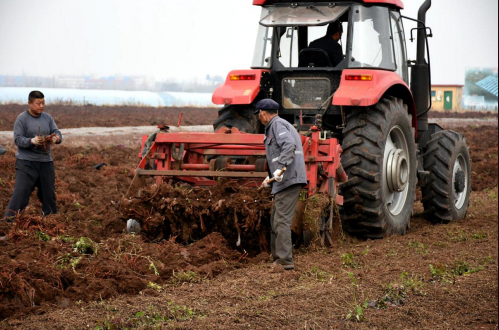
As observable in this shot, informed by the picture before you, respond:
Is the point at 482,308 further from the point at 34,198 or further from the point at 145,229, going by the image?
the point at 34,198

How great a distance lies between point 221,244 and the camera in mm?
6773

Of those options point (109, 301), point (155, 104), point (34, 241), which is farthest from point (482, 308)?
point (155, 104)

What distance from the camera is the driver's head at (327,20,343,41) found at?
27.2ft

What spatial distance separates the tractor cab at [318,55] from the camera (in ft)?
25.8

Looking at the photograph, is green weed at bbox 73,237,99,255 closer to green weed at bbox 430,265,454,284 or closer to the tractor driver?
green weed at bbox 430,265,454,284

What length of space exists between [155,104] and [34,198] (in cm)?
2958

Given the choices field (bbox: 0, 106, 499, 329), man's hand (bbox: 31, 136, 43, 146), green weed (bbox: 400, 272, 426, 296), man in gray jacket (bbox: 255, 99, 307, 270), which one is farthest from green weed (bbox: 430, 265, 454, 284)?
man's hand (bbox: 31, 136, 43, 146)

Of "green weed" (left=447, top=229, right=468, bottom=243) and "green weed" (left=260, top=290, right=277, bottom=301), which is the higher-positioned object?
"green weed" (left=260, top=290, right=277, bottom=301)

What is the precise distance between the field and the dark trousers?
0.67 ft

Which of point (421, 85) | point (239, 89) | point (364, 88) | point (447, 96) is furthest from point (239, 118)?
point (447, 96)

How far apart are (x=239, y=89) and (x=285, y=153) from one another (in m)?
1.92

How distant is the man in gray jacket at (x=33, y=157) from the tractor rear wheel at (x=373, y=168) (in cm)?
324

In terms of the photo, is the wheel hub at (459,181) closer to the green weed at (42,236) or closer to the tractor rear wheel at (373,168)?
the tractor rear wheel at (373,168)

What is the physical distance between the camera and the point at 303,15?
26.0 feet
